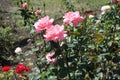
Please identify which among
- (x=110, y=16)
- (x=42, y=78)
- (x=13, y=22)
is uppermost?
(x=110, y=16)

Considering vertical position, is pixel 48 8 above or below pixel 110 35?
below

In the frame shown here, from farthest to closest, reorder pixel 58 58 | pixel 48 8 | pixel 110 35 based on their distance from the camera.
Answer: pixel 48 8
pixel 110 35
pixel 58 58

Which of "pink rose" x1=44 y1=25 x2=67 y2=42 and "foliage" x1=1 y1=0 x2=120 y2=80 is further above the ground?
"pink rose" x1=44 y1=25 x2=67 y2=42

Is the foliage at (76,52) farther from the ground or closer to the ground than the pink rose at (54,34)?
closer to the ground

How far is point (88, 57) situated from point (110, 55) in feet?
0.75

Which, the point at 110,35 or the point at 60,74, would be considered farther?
the point at 110,35

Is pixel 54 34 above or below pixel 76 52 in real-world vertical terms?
above

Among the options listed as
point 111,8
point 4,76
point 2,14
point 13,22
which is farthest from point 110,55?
point 2,14

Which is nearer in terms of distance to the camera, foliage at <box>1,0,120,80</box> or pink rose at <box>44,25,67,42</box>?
pink rose at <box>44,25,67,42</box>

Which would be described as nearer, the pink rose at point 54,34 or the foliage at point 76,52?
the pink rose at point 54,34

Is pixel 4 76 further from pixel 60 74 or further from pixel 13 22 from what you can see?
pixel 13 22

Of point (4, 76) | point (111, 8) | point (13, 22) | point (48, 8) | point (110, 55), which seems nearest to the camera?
point (110, 55)

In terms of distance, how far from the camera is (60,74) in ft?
11.7

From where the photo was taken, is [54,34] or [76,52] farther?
[76,52]
